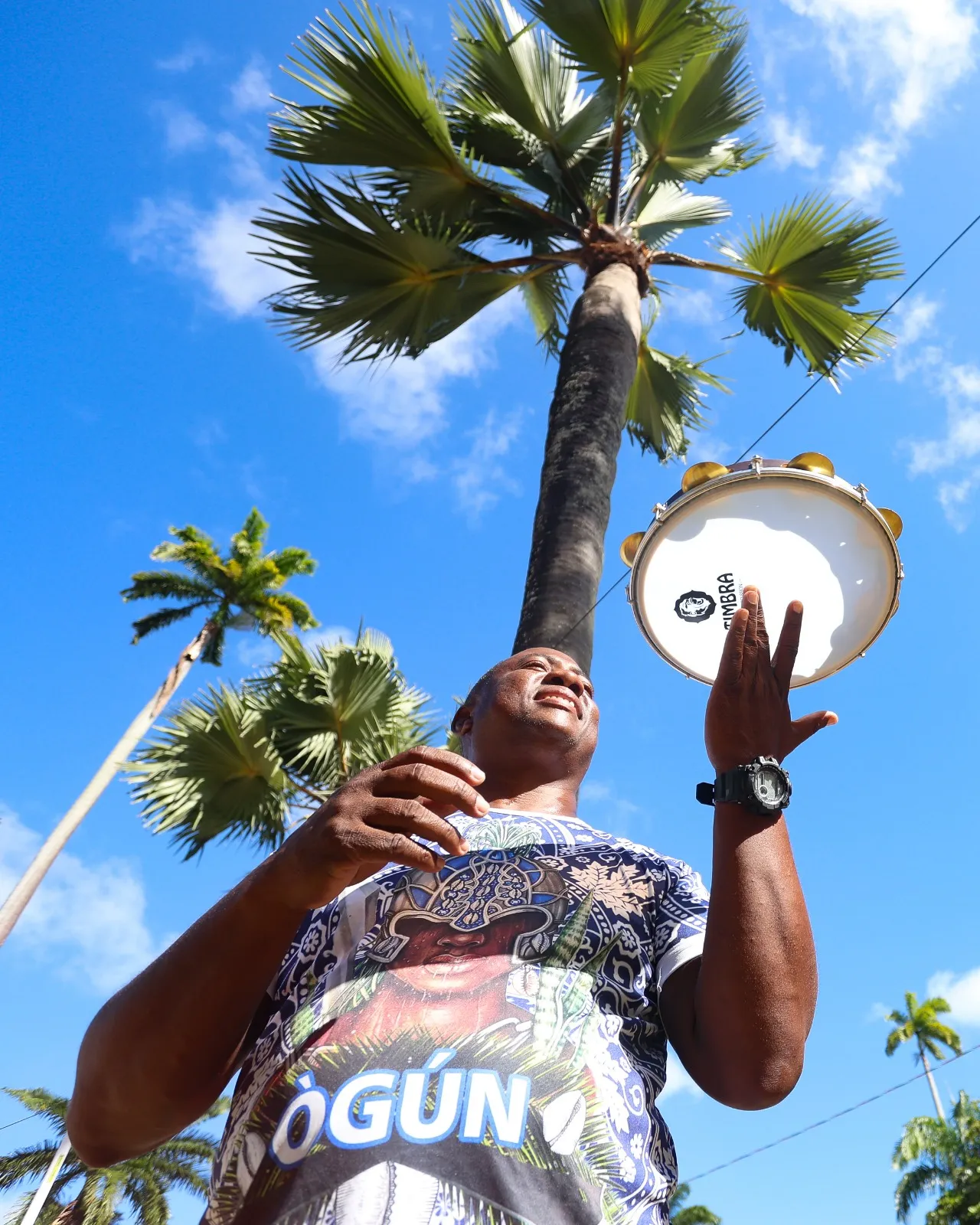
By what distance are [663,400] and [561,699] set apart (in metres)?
5.56

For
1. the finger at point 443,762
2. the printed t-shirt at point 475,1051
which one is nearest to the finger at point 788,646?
the printed t-shirt at point 475,1051

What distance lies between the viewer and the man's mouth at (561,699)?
2.46m

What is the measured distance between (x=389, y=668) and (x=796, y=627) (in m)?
5.62

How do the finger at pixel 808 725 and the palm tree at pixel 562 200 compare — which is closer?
the finger at pixel 808 725

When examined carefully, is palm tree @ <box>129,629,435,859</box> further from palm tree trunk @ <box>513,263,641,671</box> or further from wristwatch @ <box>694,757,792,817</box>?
wristwatch @ <box>694,757,792,817</box>

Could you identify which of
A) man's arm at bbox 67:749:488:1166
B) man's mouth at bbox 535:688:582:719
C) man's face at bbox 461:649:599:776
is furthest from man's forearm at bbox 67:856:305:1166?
man's mouth at bbox 535:688:582:719

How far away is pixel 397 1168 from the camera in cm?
A: 125

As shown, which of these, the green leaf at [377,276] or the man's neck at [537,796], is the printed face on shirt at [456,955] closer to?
the man's neck at [537,796]

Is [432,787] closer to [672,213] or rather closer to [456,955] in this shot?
[456,955]

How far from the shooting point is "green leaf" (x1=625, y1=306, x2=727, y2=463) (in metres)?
7.37

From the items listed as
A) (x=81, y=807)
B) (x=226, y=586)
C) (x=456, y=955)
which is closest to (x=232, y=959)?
(x=456, y=955)

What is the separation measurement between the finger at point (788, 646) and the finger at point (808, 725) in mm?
62

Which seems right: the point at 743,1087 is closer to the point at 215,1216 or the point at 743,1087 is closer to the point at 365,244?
the point at 215,1216

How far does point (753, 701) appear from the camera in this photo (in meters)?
1.74
